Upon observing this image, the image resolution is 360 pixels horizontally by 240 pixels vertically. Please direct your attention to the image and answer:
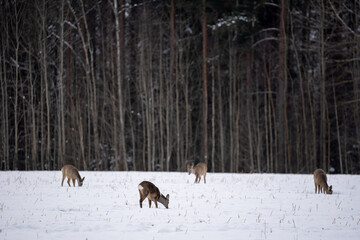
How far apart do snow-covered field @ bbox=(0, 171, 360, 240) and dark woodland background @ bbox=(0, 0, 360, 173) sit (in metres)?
11.9

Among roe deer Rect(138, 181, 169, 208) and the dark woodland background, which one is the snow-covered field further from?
the dark woodland background

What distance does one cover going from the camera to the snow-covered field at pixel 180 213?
23.1 feet

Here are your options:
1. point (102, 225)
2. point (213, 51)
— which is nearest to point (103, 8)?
point (213, 51)

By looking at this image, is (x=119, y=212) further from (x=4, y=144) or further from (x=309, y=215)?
(x=4, y=144)

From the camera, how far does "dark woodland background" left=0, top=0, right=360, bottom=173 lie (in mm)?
25219

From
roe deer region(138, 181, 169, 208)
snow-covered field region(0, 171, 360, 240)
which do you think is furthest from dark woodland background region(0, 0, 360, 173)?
roe deer region(138, 181, 169, 208)

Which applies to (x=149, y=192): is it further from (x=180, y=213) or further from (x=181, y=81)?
(x=181, y=81)

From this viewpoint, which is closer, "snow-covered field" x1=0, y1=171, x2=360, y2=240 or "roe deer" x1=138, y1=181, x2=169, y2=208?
"snow-covered field" x1=0, y1=171, x2=360, y2=240

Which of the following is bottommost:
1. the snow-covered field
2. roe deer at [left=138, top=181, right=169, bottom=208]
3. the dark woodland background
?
the snow-covered field

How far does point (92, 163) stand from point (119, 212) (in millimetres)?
25567

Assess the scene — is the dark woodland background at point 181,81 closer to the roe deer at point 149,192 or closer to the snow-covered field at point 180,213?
the snow-covered field at point 180,213

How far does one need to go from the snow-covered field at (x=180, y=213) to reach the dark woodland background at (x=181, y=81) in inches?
468

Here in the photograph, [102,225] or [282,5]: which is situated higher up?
[282,5]

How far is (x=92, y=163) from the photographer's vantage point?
33.8 m
